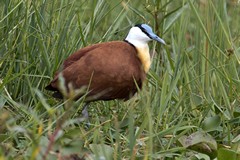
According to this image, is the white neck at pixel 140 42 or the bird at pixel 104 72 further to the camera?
the white neck at pixel 140 42

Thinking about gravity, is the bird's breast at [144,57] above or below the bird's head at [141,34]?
below

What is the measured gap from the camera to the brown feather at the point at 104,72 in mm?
3764

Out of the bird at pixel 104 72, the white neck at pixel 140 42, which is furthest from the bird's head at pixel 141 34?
the bird at pixel 104 72

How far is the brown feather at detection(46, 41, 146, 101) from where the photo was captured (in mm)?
3764

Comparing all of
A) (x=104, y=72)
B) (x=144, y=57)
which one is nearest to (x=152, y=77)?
(x=144, y=57)

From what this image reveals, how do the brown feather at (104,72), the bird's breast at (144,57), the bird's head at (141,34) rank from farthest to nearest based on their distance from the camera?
1. the bird's head at (141,34)
2. the bird's breast at (144,57)
3. the brown feather at (104,72)

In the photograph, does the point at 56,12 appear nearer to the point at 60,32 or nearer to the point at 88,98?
the point at 60,32

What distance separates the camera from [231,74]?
164 inches

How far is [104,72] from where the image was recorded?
148 inches

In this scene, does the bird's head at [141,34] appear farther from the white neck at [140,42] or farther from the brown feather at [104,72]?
the brown feather at [104,72]

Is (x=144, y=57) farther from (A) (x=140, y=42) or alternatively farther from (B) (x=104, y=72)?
(B) (x=104, y=72)

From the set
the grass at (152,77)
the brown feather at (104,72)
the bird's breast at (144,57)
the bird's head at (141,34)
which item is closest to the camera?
the grass at (152,77)

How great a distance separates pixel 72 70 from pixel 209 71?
0.74 m

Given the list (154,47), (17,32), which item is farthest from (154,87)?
(17,32)
